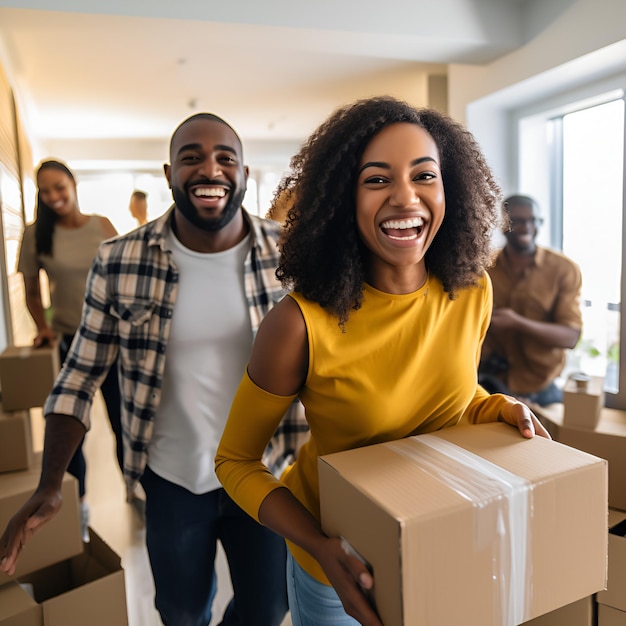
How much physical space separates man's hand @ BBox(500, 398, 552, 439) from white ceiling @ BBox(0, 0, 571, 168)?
1.92 meters

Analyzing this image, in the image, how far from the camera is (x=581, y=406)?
6.39 ft

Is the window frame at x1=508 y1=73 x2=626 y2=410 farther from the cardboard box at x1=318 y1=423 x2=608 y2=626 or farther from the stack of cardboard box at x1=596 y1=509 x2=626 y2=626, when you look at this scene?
the cardboard box at x1=318 y1=423 x2=608 y2=626

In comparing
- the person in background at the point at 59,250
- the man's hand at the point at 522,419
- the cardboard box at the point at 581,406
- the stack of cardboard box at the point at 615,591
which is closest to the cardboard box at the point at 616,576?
the stack of cardboard box at the point at 615,591

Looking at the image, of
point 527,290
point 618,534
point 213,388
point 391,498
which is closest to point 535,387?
point 527,290

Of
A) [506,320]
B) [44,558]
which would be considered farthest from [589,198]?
[44,558]

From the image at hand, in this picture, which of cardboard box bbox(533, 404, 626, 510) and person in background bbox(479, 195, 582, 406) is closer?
cardboard box bbox(533, 404, 626, 510)

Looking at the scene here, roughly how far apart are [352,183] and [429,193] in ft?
0.41

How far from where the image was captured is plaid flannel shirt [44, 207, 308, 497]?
1.29m

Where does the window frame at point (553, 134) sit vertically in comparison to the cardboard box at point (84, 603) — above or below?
above

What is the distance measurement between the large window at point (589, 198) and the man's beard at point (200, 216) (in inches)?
66.1

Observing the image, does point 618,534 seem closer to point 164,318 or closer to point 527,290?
point 527,290

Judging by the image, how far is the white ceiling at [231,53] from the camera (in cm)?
222

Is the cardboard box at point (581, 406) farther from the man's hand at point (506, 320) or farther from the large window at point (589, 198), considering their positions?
the large window at point (589, 198)

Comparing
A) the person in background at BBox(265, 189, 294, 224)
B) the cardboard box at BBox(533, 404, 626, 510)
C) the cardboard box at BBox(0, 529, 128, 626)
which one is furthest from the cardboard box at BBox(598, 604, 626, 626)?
the person in background at BBox(265, 189, 294, 224)
